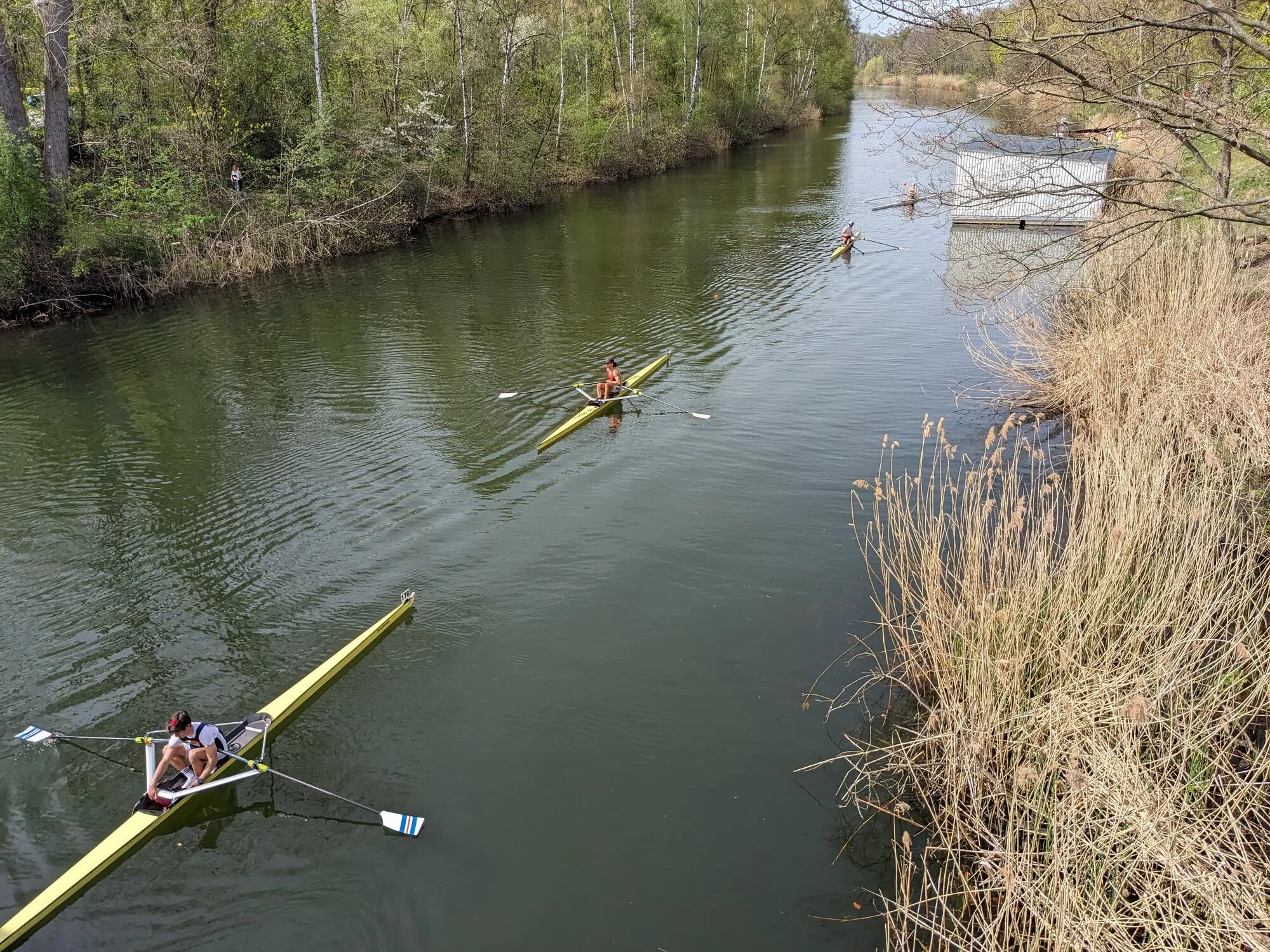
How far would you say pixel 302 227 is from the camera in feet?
84.6

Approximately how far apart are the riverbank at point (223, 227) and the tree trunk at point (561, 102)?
2.85m

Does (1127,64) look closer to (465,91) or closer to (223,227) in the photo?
(223,227)

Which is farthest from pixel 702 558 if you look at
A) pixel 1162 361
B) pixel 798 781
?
pixel 1162 361

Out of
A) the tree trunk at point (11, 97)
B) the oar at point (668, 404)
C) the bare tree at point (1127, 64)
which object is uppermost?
the tree trunk at point (11, 97)

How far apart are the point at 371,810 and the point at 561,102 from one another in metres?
35.2

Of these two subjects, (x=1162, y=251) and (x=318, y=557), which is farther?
(x=1162, y=251)

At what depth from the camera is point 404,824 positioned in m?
6.98

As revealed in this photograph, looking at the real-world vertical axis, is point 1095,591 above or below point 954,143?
below

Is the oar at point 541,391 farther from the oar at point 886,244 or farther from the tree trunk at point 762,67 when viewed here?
the tree trunk at point 762,67

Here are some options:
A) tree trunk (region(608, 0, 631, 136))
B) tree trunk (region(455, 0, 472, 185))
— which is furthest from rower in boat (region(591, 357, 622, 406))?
tree trunk (region(608, 0, 631, 136))

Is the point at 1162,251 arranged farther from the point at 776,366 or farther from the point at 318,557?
the point at 318,557

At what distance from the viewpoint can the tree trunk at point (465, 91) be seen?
30.6 m

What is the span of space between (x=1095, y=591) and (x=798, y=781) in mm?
3000

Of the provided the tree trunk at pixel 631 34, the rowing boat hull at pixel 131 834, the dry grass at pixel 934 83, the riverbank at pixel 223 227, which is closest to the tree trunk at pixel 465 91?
the riverbank at pixel 223 227
